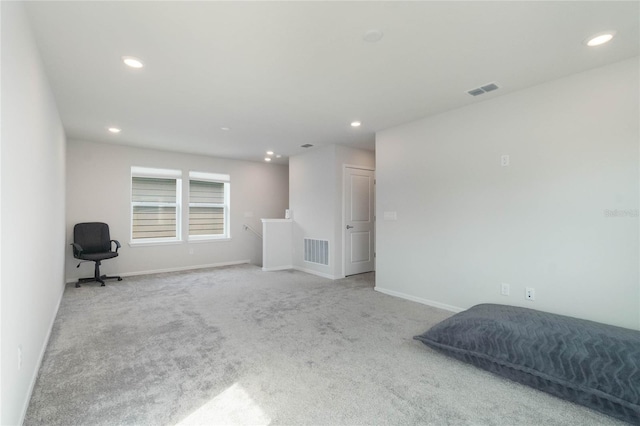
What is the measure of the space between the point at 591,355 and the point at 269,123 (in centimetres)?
393

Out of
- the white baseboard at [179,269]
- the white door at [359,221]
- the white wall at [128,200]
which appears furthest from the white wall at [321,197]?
the white baseboard at [179,269]

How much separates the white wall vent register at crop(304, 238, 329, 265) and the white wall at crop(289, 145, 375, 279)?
9 centimetres

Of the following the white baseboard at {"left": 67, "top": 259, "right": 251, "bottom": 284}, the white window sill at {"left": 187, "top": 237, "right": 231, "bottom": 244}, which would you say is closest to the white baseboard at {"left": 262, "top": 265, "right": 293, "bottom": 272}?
the white baseboard at {"left": 67, "top": 259, "right": 251, "bottom": 284}

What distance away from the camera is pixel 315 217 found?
19.0 ft

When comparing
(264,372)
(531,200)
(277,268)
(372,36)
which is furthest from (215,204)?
(531,200)

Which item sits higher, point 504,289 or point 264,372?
point 504,289

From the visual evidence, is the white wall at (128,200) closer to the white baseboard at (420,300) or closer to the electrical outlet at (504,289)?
the white baseboard at (420,300)

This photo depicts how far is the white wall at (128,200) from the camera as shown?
16.9 ft

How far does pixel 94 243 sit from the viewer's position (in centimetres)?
511

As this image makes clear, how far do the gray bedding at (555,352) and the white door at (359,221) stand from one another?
3.01 m

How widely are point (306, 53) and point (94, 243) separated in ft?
16.2

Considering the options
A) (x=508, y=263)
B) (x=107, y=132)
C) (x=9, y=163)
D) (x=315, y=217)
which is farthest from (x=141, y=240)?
(x=508, y=263)

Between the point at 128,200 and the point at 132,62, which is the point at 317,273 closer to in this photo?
the point at 128,200

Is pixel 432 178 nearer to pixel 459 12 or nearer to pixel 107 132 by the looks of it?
pixel 459 12
